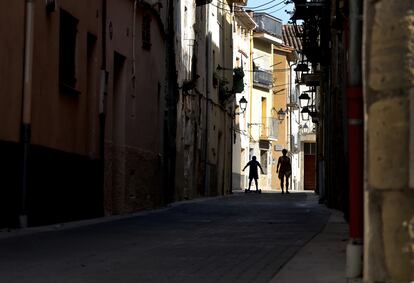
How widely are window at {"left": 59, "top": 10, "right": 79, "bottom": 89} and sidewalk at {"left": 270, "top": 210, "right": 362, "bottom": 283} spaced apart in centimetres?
547

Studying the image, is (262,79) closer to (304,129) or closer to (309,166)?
(304,129)

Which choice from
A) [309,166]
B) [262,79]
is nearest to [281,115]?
[262,79]

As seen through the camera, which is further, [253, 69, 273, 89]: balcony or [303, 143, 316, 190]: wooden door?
[303, 143, 316, 190]: wooden door

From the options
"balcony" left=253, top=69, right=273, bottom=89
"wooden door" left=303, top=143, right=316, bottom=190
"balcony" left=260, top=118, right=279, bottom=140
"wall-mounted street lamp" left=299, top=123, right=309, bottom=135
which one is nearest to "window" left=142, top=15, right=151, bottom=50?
"balcony" left=253, top=69, right=273, bottom=89

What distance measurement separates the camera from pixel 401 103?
12.4 ft

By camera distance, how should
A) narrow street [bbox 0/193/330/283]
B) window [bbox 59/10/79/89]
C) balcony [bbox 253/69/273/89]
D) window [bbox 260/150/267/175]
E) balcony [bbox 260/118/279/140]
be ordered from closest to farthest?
narrow street [bbox 0/193/330/283], window [bbox 59/10/79/89], balcony [bbox 253/69/273/89], balcony [bbox 260/118/279/140], window [bbox 260/150/267/175]

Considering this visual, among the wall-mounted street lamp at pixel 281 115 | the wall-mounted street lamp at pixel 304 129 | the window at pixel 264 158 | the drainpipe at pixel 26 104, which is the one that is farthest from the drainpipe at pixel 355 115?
the wall-mounted street lamp at pixel 304 129

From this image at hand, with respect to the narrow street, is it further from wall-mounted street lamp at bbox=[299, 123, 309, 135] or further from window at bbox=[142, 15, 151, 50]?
wall-mounted street lamp at bbox=[299, 123, 309, 135]

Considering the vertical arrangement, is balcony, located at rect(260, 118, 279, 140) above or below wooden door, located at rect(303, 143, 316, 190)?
above

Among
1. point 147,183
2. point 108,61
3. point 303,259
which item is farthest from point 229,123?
point 303,259

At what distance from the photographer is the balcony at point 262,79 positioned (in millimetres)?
57594

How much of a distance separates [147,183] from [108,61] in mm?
3813

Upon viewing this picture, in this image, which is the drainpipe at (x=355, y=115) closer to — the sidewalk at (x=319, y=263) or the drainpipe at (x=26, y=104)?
the sidewalk at (x=319, y=263)

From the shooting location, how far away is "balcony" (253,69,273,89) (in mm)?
57594
